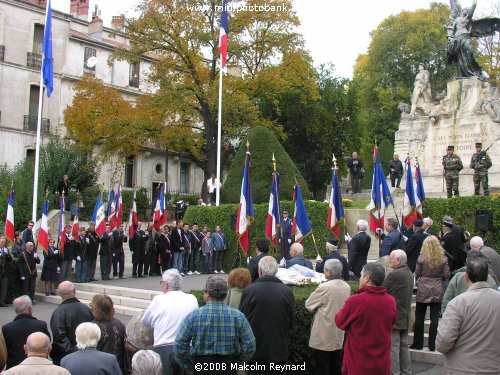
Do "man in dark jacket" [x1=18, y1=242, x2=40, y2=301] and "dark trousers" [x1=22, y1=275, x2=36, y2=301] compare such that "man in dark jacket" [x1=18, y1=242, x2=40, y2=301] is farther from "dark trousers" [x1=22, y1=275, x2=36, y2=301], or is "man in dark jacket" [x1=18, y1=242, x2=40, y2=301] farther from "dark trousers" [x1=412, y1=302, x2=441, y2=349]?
"dark trousers" [x1=412, y1=302, x2=441, y2=349]

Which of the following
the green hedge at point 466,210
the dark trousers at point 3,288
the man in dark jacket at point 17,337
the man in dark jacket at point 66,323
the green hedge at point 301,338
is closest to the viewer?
the man in dark jacket at point 17,337

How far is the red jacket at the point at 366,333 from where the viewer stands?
18.6 feet

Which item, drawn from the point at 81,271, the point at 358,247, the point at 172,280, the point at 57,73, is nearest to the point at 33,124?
the point at 57,73

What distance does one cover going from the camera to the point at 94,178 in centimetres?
3481

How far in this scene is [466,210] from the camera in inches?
661

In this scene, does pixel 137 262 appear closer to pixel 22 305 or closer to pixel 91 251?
pixel 91 251

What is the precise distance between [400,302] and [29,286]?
10.7m

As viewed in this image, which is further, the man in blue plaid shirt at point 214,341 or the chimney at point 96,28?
the chimney at point 96,28

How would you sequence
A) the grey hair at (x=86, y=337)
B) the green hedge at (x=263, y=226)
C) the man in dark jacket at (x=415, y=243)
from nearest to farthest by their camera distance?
the grey hair at (x=86, y=337), the man in dark jacket at (x=415, y=243), the green hedge at (x=263, y=226)

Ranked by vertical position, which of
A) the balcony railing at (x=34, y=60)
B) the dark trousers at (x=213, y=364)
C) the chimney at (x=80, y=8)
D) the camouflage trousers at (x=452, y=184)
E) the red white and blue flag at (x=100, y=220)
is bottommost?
the dark trousers at (x=213, y=364)

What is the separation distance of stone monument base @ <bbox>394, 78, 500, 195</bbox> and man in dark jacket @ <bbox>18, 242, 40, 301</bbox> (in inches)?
551

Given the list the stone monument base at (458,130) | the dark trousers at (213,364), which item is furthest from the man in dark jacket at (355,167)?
the dark trousers at (213,364)

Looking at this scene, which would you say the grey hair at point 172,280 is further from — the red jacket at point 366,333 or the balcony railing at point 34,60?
the balcony railing at point 34,60

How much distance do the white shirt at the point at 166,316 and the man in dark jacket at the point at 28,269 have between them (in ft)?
32.0
